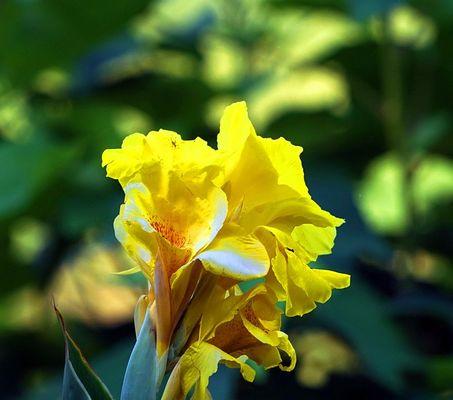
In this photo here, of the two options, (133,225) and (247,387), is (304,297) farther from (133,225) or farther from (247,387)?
(247,387)

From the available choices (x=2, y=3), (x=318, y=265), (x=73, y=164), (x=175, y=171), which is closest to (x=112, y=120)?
(x=73, y=164)

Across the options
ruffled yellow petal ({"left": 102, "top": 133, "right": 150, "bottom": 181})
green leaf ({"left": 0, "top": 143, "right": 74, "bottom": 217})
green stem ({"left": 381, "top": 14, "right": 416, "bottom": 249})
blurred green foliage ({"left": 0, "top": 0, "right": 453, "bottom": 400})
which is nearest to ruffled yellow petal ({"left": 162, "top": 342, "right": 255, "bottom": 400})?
ruffled yellow petal ({"left": 102, "top": 133, "right": 150, "bottom": 181})

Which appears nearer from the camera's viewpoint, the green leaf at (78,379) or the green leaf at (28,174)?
the green leaf at (78,379)

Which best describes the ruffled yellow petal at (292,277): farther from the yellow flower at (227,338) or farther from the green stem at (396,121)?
the green stem at (396,121)

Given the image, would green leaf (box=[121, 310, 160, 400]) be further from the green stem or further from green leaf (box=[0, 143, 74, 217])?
the green stem

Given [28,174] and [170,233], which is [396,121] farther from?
[170,233]

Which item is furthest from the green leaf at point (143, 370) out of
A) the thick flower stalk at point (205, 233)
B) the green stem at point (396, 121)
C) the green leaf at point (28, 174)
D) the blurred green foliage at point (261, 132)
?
the green stem at point (396, 121)
